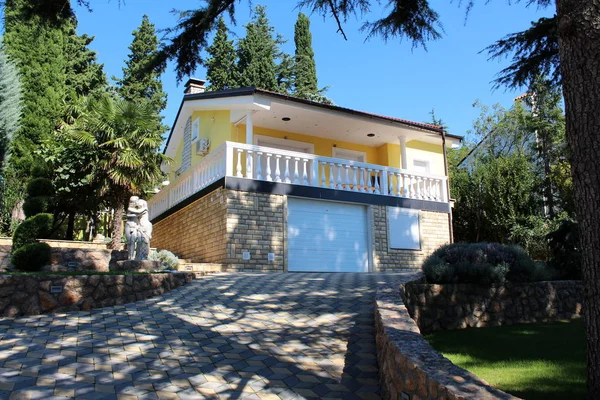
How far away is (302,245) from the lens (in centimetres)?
1452

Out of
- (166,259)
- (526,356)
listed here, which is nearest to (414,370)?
(526,356)

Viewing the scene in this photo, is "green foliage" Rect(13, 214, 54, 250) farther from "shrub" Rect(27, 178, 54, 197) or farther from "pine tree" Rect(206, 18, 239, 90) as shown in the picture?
"pine tree" Rect(206, 18, 239, 90)

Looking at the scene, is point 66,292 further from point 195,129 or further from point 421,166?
point 421,166

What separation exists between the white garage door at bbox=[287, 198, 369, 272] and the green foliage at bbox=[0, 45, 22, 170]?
13.2 meters

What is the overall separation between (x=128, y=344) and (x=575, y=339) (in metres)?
5.65

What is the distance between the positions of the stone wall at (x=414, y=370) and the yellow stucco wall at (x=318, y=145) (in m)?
12.5

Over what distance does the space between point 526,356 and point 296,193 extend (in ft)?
30.9

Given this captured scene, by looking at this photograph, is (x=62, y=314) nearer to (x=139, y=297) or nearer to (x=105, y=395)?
(x=139, y=297)

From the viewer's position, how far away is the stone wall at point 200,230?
13672mm

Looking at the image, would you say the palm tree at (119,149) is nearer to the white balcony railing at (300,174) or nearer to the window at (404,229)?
the white balcony railing at (300,174)

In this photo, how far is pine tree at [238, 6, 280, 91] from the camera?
110 ft

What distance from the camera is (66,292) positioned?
→ 7953 mm

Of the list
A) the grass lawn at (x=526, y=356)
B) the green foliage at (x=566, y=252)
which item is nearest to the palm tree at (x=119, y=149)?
the grass lawn at (x=526, y=356)

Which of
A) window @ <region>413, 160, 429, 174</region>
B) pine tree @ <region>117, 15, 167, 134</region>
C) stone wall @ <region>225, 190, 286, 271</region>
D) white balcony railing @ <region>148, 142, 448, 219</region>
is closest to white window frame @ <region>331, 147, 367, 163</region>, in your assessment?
window @ <region>413, 160, 429, 174</region>
